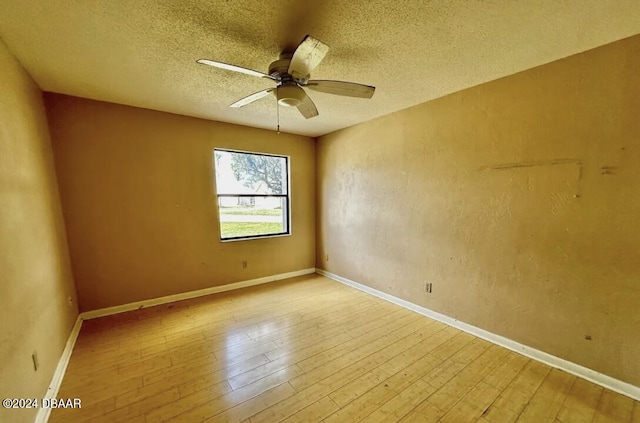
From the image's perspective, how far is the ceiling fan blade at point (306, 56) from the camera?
4.42 ft

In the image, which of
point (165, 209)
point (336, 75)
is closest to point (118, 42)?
point (336, 75)

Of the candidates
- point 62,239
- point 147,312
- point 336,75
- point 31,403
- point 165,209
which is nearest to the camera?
point 31,403

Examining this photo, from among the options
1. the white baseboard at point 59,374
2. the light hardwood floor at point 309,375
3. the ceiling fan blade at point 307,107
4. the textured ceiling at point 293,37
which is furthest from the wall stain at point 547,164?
the white baseboard at point 59,374

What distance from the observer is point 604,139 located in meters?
1.73

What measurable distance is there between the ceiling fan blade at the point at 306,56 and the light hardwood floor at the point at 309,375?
7.30ft

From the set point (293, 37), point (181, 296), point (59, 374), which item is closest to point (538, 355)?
point (293, 37)

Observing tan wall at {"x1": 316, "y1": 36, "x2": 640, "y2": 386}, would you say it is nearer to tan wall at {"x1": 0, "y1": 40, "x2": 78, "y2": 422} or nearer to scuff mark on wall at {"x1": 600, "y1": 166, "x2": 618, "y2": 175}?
scuff mark on wall at {"x1": 600, "y1": 166, "x2": 618, "y2": 175}

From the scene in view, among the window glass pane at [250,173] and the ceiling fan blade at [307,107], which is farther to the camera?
the window glass pane at [250,173]

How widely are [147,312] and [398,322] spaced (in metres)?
2.98

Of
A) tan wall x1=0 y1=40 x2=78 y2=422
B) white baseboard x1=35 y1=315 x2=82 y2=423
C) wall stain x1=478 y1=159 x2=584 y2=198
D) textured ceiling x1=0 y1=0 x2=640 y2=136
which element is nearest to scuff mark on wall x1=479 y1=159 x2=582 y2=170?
wall stain x1=478 y1=159 x2=584 y2=198

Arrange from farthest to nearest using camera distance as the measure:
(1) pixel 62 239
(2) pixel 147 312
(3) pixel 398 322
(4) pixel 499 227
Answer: (2) pixel 147 312
(3) pixel 398 322
(1) pixel 62 239
(4) pixel 499 227

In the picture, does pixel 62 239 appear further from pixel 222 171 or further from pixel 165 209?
pixel 222 171

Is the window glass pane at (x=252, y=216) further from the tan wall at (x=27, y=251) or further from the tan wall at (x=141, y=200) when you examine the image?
the tan wall at (x=27, y=251)

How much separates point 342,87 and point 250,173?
7.87 ft
